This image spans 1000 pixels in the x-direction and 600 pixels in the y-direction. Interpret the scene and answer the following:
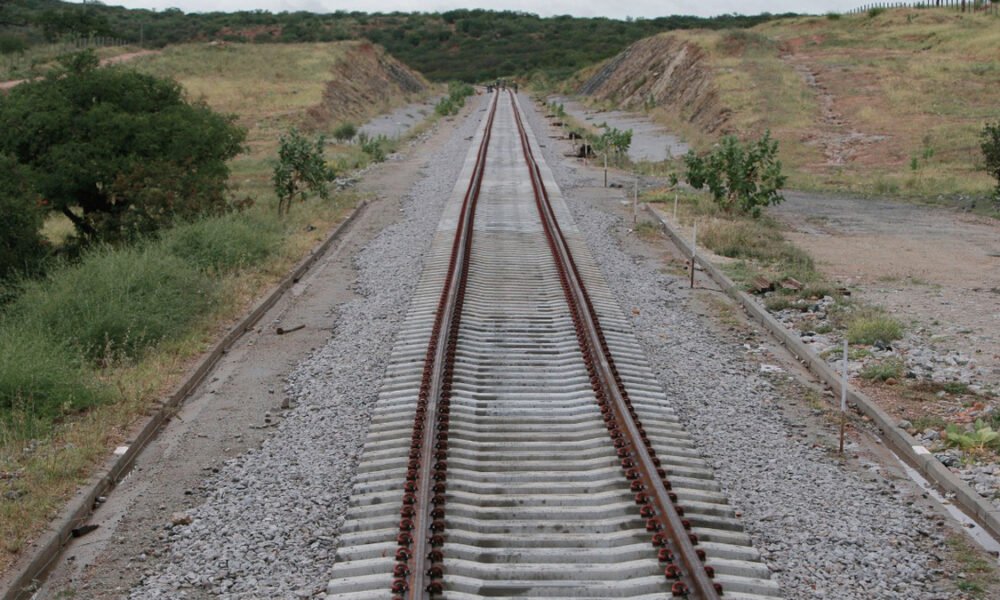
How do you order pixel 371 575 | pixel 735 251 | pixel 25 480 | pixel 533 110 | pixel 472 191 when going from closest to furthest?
pixel 371 575
pixel 25 480
pixel 735 251
pixel 472 191
pixel 533 110

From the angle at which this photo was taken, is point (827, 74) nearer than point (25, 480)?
No

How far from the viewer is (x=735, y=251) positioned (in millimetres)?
18266

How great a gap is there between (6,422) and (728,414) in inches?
283

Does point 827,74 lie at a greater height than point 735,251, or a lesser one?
greater

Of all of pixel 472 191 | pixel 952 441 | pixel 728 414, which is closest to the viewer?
pixel 952 441

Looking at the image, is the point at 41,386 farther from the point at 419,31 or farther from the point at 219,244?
the point at 419,31

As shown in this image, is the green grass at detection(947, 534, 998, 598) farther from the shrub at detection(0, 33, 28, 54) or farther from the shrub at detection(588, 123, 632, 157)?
the shrub at detection(0, 33, 28, 54)

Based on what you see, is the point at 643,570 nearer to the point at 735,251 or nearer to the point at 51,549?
the point at 51,549

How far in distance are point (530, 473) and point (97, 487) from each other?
3622 mm

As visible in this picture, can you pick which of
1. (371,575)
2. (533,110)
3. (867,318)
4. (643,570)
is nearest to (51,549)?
(371,575)

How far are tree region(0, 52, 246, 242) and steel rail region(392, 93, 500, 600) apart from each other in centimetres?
978

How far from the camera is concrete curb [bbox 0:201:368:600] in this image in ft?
22.1

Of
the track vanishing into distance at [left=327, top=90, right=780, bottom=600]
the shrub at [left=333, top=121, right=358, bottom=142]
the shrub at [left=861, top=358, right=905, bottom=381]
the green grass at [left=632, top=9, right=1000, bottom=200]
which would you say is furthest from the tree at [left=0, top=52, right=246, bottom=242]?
the shrub at [left=333, top=121, right=358, bottom=142]

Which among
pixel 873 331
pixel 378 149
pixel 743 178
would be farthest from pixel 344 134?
pixel 873 331
